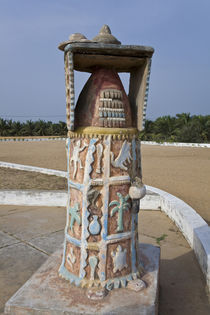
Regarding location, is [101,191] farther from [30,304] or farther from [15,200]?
[15,200]

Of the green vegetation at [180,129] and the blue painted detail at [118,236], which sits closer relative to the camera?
the blue painted detail at [118,236]

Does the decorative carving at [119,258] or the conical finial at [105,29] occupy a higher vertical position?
the conical finial at [105,29]

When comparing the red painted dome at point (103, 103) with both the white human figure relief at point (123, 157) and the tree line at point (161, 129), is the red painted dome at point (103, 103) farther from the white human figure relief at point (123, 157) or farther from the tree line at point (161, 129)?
the tree line at point (161, 129)

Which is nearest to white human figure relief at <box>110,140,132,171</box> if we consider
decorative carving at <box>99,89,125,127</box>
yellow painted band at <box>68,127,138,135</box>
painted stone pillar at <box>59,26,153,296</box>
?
painted stone pillar at <box>59,26,153,296</box>

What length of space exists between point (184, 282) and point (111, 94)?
2411mm

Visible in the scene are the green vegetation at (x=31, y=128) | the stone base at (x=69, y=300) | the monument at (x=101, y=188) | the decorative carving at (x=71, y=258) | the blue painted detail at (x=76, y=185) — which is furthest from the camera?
the green vegetation at (x=31, y=128)

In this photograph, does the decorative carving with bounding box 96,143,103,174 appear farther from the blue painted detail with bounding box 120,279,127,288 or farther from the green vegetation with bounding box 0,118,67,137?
the green vegetation with bounding box 0,118,67,137

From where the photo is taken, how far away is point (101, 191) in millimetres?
2484

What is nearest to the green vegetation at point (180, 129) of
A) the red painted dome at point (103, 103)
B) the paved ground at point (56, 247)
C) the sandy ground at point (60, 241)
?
the sandy ground at point (60, 241)

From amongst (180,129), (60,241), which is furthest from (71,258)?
(180,129)

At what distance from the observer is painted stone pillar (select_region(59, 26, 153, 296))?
97.2 inches

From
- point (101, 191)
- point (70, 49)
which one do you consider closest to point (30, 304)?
point (101, 191)

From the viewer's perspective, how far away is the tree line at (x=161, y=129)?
2686 centimetres

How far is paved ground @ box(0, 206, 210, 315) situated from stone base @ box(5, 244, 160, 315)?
2.01 feet
